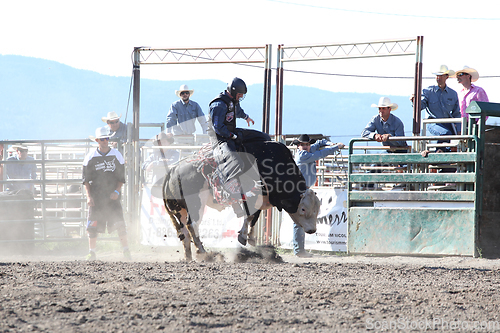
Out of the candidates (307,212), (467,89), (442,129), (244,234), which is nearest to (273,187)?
(307,212)

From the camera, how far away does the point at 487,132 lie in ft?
28.0

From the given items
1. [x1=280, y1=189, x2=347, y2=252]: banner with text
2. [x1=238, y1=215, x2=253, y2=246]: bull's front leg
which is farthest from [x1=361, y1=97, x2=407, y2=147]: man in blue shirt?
[x1=238, y1=215, x2=253, y2=246]: bull's front leg

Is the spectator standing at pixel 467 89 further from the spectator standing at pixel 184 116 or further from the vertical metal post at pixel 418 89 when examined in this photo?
the spectator standing at pixel 184 116

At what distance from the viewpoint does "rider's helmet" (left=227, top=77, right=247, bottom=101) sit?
782 cm

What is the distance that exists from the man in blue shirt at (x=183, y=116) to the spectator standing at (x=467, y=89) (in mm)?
5321

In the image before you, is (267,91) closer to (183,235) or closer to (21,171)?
(183,235)

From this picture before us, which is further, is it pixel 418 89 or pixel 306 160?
pixel 418 89

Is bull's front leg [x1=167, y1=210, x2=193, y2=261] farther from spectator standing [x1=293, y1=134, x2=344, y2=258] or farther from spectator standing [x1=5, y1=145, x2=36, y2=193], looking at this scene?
spectator standing [x1=5, y1=145, x2=36, y2=193]

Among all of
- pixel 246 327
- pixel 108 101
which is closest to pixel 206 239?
pixel 246 327

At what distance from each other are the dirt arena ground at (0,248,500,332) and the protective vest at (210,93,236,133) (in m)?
2.24

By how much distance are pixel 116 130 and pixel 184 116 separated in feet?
5.03

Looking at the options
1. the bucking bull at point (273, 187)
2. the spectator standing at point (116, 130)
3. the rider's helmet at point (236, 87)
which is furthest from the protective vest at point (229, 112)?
the spectator standing at point (116, 130)

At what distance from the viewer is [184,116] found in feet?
39.8

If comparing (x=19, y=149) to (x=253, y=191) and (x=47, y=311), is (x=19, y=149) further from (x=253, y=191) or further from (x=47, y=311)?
(x=47, y=311)
